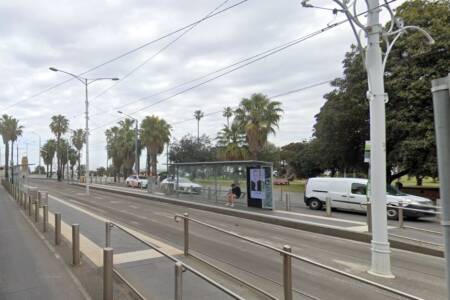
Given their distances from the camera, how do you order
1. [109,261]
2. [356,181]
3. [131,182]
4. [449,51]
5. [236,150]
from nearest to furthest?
[109,261] < [356,181] < [449,51] < [236,150] < [131,182]

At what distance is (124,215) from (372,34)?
12869 mm

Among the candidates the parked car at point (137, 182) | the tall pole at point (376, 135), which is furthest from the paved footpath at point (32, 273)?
the parked car at point (137, 182)

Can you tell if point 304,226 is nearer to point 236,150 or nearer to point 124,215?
point 124,215

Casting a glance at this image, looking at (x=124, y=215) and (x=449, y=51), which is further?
(x=449, y=51)

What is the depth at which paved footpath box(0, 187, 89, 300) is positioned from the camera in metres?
5.77

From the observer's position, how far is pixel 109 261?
15.6ft

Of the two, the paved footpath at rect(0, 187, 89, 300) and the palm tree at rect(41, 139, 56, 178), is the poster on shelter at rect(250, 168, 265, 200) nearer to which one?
the paved footpath at rect(0, 187, 89, 300)

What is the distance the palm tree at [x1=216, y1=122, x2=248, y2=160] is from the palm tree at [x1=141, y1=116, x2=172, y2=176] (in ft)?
28.2

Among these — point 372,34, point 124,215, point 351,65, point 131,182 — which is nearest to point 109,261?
point 372,34

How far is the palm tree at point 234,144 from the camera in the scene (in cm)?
3938

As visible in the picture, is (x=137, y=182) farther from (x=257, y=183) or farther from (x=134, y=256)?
(x=134, y=256)

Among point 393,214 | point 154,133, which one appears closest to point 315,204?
point 393,214

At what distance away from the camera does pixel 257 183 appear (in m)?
20.0

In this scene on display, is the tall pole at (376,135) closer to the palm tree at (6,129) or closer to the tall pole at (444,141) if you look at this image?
the tall pole at (444,141)
